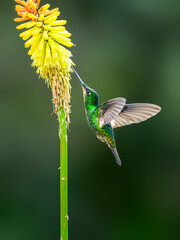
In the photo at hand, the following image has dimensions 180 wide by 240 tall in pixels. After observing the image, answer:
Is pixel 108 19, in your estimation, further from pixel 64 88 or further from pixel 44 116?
pixel 64 88

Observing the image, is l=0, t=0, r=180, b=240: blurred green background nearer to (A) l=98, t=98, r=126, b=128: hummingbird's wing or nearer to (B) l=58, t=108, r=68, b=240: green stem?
(A) l=98, t=98, r=126, b=128: hummingbird's wing

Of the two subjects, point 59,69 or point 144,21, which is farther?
point 144,21

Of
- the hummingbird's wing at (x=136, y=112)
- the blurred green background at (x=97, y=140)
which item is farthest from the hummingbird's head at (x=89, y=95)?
the blurred green background at (x=97, y=140)

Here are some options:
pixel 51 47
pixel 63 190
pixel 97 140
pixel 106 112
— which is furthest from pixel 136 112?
pixel 97 140

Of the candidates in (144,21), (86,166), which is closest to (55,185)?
(86,166)

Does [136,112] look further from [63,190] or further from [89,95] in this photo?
[63,190]

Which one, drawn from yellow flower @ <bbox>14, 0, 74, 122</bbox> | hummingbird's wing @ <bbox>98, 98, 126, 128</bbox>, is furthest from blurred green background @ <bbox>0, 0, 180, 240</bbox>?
yellow flower @ <bbox>14, 0, 74, 122</bbox>
